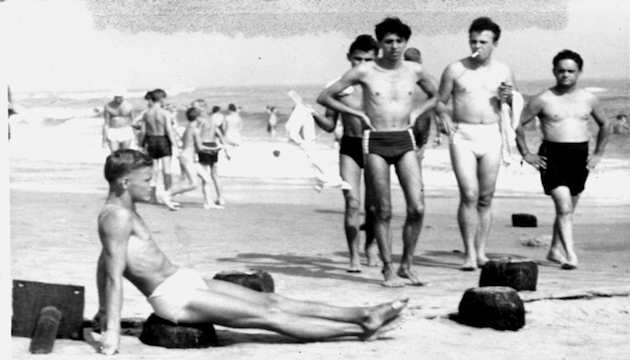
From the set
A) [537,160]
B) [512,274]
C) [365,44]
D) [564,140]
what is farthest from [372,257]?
[512,274]

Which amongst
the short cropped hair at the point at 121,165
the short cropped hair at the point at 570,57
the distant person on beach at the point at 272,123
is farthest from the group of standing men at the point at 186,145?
the distant person on beach at the point at 272,123

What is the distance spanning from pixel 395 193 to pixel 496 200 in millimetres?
1988

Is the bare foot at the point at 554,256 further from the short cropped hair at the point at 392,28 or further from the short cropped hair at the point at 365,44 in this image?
the short cropped hair at the point at 392,28

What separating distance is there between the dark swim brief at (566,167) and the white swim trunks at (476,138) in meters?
0.59

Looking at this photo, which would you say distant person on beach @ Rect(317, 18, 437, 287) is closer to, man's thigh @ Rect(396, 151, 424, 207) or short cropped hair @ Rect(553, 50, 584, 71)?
man's thigh @ Rect(396, 151, 424, 207)

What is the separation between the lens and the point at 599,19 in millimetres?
33906

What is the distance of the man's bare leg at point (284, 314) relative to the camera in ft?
22.4

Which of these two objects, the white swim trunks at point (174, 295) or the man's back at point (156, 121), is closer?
the white swim trunks at point (174, 295)

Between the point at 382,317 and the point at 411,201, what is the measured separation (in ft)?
8.20

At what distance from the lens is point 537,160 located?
34.9ft

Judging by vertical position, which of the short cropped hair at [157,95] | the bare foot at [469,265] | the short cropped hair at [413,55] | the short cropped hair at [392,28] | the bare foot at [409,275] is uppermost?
the short cropped hair at [392,28]

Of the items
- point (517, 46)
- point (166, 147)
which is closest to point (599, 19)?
point (517, 46)

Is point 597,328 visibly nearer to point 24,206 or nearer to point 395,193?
point 24,206

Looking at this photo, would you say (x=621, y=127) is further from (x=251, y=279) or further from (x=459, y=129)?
(x=251, y=279)
